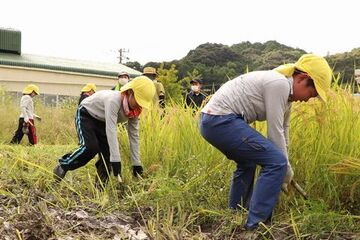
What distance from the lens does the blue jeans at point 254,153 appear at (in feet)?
10.1

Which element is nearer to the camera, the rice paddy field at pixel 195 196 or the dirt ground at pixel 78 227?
the dirt ground at pixel 78 227

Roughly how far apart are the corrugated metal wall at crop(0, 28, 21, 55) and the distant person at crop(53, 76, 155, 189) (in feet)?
66.8

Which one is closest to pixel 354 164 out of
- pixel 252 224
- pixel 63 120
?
pixel 252 224

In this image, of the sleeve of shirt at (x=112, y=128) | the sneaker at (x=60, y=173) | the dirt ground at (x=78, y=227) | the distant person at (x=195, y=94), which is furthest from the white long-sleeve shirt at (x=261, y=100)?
the distant person at (x=195, y=94)

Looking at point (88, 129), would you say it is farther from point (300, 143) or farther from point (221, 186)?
point (300, 143)

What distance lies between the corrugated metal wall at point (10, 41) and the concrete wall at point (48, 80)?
2384 millimetres

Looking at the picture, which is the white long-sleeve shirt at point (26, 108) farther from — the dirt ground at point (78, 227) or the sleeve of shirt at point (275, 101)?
the sleeve of shirt at point (275, 101)

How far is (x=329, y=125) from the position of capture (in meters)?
3.56

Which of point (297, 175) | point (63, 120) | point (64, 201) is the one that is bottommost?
point (63, 120)

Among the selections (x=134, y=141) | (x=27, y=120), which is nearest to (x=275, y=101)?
(x=134, y=141)

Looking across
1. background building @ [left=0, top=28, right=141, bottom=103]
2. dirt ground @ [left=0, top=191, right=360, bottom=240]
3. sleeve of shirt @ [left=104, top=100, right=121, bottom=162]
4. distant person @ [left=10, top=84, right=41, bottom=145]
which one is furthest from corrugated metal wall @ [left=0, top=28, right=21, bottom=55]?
dirt ground @ [left=0, top=191, right=360, bottom=240]

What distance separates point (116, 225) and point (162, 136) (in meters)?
1.71

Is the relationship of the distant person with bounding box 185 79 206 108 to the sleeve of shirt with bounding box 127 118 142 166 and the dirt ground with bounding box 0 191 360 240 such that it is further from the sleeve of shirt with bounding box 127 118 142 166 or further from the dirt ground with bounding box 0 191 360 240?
the dirt ground with bounding box 0 191 360 240

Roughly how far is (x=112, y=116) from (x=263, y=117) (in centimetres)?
139
